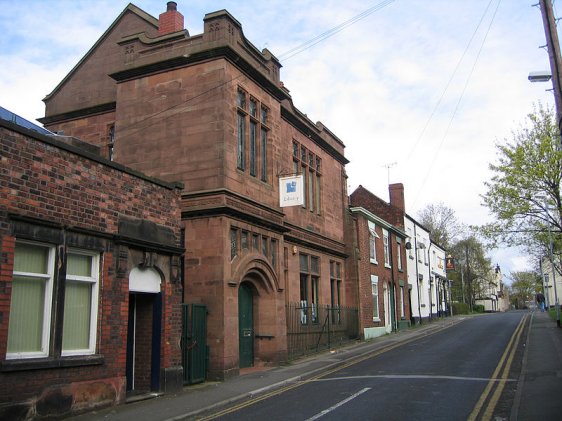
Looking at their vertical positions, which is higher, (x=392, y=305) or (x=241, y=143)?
(x=241, y=143)

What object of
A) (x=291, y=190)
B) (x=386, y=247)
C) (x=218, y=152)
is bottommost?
(x=386, y=247)

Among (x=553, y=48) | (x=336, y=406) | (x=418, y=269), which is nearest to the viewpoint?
(x=336, y=406)

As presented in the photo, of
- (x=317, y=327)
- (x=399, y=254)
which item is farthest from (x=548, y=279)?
(x=317, y=327)

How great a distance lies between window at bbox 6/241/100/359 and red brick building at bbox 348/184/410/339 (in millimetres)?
18283

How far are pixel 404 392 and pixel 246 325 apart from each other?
710 cm

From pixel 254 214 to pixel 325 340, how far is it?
352 inches

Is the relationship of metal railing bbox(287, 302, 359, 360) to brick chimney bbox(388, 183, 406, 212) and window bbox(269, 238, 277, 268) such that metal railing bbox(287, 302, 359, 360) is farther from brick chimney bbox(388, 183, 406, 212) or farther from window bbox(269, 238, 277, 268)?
brick chimney bbox(388, 183, 406, 212)

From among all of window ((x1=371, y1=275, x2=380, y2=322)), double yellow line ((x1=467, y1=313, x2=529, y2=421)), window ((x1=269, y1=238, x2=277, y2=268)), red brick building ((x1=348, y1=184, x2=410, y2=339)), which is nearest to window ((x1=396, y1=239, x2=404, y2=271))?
red brick building ((x1=348, y1=184, x2=410, y2=339))

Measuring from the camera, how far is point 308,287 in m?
22.8

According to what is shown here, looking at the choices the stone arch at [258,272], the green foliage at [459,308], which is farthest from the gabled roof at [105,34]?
the green foliage at [459,308]

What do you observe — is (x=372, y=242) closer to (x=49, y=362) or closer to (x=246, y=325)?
(x=246, y=325)

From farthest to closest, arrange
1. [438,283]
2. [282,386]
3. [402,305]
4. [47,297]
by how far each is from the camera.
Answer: [438,283], [402,305], [282,386], [47,297]

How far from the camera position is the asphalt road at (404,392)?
9359 mm

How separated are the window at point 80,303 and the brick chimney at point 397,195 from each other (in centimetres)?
3125
